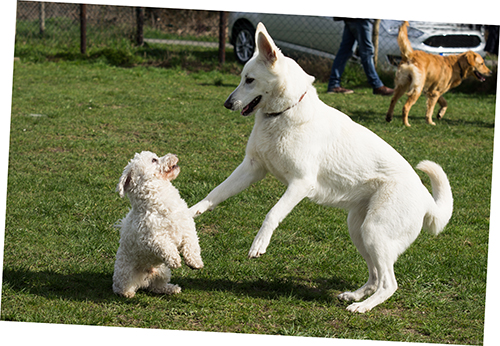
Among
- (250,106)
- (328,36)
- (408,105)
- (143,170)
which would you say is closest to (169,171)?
(143,170)

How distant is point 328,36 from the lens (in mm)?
12648

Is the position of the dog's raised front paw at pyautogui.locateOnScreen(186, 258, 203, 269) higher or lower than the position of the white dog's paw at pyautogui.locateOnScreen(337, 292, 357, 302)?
higher

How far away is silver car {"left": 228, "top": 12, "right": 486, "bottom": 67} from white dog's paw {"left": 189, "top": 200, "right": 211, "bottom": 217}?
923 cm

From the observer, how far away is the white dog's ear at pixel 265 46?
3648 mm

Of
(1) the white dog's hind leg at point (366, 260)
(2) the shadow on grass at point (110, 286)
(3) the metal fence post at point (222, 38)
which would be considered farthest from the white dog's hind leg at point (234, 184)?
(3) the metal fence post at point (222, 38)

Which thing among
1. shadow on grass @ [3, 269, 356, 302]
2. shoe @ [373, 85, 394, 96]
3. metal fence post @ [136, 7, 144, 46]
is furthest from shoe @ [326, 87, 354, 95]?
shadow on grass @ [3, 269, 356, 302]

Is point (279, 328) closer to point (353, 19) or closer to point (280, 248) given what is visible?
point (280, 248)

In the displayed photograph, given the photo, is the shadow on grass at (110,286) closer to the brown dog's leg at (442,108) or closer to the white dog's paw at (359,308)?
the white dog's paw at (359,308)

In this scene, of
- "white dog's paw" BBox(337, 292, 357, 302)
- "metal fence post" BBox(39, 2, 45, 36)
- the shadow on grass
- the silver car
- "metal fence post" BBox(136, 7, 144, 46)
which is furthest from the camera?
"metal fence post" BBox(136, 7, 144, 46)

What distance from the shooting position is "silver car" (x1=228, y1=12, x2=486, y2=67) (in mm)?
11688

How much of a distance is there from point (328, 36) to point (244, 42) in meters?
2.11

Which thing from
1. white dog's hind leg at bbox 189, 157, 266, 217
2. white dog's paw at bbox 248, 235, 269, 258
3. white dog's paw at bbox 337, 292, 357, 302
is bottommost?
white dog's paw at bbox 337, 292, 357, 302

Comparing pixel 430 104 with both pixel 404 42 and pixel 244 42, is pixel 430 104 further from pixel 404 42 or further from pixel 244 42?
pixel 244 42

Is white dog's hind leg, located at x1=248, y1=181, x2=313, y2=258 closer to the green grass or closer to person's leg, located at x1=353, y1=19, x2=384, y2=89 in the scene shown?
the green grass
